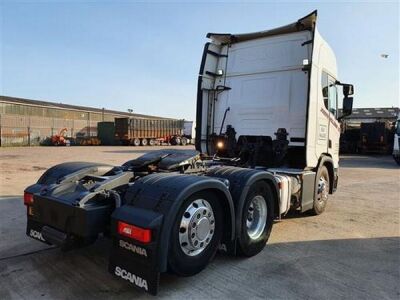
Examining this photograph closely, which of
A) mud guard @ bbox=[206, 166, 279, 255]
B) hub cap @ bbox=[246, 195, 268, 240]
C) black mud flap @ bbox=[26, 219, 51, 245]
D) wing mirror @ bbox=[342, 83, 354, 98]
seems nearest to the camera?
black mud flap @ bbox=[26, 219, 51, 245]

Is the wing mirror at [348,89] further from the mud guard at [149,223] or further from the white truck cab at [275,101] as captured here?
the mud guard at [149,223]

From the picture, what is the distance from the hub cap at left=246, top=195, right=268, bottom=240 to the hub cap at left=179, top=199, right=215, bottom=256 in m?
0.95

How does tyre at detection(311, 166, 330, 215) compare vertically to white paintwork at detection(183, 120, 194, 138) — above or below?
below

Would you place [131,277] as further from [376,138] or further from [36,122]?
[36,122]

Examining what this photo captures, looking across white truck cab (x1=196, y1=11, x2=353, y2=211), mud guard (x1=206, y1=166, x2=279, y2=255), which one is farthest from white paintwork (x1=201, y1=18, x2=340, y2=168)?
mud guard (x1=206, y1=166, x2=279, y2=255)

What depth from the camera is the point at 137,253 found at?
10.4 ft

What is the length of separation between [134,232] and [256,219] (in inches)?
84.7

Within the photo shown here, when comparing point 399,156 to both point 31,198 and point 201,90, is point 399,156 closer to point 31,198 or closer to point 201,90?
point 201,90

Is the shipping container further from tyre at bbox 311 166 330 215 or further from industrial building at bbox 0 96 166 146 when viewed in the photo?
tyre at bbox 311 166 330 215

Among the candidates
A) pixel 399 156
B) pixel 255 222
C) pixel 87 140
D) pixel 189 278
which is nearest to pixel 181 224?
pixel 189 278

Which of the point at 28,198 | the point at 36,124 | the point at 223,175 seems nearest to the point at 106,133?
the point at 36,124

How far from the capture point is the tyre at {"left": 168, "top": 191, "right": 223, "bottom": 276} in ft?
11.1

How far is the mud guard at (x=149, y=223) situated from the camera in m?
3.09

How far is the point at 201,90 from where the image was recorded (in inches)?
275
